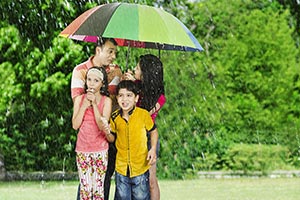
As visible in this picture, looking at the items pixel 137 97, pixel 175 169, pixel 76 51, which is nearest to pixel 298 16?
pixel 175 169

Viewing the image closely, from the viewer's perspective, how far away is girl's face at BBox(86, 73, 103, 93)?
20.4 ft

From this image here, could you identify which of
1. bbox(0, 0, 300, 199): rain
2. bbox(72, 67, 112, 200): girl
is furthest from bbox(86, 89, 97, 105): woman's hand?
bbox(0, 0, 300, 199): rain

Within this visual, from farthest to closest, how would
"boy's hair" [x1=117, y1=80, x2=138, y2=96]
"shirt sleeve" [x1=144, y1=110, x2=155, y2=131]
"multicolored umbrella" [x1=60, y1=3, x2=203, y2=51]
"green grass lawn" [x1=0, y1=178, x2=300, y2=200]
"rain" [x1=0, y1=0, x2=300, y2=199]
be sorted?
"rain" [x1=0, y1=0, x2=300, y2=199]
"green grass lawn" [x1=0, y1=178, x2=300, y2=200]
"shirt sleeve" [x1=144, y1=110, x2=155, y2=131]
"boy's hair" [x1=117, y1=80, x2=138, y2=96]
"multicolored umbrella" [x1=60, y1=3, x2=203, y2=51]

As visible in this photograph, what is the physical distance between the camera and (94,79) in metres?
6.22

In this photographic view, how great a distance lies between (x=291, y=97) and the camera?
2070 cm

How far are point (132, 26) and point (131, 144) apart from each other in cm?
93

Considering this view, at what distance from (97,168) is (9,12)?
9.59m

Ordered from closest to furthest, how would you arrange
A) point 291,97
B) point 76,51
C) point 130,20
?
point 130,20 → point 76,51 → point 291,97

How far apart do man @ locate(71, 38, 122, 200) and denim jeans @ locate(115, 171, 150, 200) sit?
0.16m

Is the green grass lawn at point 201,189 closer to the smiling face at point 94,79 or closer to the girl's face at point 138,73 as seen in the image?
→ the girl's face at point 138,73

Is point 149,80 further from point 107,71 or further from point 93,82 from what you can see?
point 93,82

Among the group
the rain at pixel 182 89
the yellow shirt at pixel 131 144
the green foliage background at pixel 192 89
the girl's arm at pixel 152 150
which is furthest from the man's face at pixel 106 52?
the green foliage background at pixel 192 89

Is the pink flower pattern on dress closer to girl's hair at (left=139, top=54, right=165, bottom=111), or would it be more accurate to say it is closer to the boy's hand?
the boy's hand

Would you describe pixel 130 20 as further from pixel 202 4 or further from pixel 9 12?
pixel 202 4
